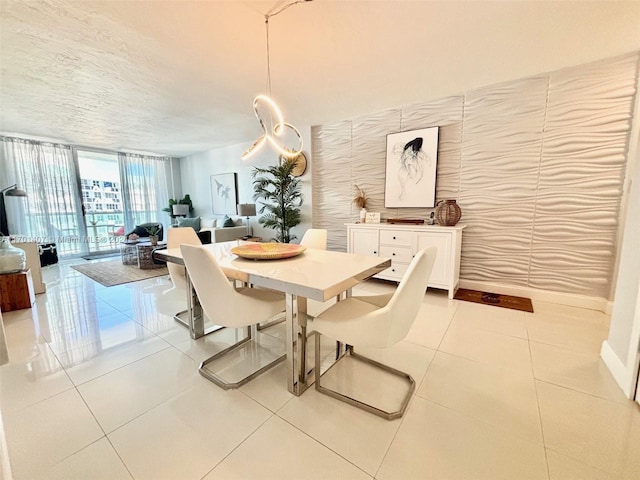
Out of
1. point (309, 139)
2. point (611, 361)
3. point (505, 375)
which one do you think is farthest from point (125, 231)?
point (611, 361)

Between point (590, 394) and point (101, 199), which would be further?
point (101, 199)

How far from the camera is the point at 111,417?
139cm

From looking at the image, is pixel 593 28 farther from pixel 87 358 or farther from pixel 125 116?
pixel 125 116

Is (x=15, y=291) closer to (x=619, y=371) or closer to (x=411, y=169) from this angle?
(x=411, y=169)

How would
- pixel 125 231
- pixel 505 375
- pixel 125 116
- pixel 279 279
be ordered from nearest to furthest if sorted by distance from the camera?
pixel 279 279
pixel 505 375
pixel 125 116
pixel 125 231

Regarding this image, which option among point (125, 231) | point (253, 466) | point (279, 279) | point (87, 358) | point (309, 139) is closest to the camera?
point (253, 466)

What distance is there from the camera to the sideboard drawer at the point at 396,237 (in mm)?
3287

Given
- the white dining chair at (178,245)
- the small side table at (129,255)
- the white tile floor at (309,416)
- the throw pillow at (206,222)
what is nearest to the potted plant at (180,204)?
the throw pillow at (206,222)

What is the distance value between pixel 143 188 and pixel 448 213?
23.8ft

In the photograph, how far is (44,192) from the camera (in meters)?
5.20

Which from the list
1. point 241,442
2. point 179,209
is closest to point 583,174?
point 241,442

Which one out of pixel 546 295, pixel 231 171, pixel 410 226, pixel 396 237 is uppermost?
pixel 231 171

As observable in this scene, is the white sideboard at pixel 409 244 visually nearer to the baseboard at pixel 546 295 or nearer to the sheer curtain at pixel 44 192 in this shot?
the baseboard at pixel 546 295

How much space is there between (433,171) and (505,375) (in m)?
2.54
